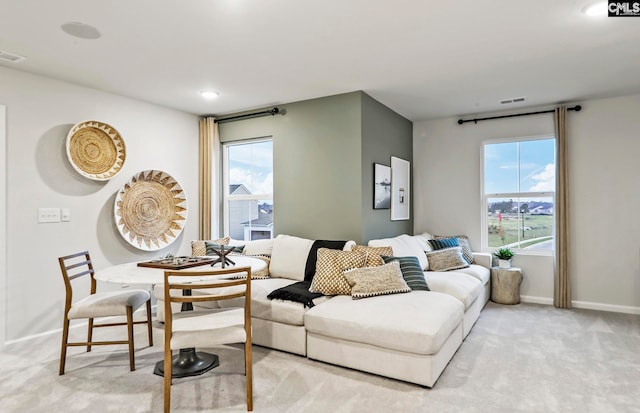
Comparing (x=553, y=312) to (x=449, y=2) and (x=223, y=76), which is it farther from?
(x=223, y=76)

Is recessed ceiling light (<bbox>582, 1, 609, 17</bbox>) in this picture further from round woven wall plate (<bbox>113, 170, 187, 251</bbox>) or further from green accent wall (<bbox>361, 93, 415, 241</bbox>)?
round woven wall plate (<bbox>113, 170, 187, 251</bbox>)

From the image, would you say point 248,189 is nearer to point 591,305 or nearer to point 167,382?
point 167,382

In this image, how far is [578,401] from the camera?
2.36 metres

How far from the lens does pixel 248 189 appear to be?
5.16 m

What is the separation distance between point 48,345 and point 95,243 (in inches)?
42.0

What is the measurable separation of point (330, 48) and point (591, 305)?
4237mm

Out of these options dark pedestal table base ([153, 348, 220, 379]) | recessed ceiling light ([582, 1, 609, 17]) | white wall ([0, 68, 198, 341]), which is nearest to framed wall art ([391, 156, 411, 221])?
recessed ceiling light ([582, 1, 609, 17])

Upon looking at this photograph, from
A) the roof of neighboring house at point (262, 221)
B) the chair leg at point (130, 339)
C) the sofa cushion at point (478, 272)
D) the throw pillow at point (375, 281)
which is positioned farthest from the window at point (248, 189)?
the sofa cushion at point (478, 272)

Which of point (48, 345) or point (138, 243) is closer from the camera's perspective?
point (48, 345)

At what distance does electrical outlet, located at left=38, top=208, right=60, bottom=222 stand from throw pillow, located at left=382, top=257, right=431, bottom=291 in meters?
3.18

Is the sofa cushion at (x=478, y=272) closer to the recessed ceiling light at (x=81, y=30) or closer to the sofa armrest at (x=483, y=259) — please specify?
the sofa armrest at (x=483, y=259)

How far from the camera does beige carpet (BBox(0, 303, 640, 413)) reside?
2316 millimetres

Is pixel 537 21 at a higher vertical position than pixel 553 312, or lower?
higher

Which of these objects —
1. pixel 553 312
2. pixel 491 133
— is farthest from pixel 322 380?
pixel 491 133
